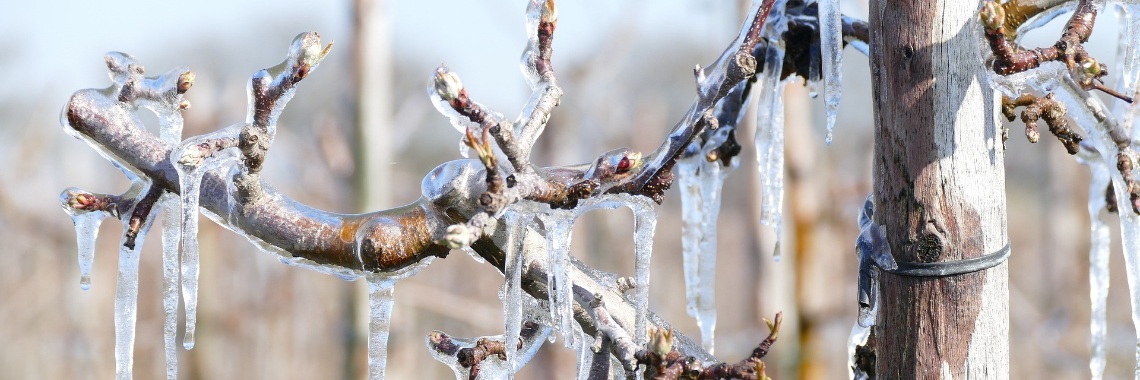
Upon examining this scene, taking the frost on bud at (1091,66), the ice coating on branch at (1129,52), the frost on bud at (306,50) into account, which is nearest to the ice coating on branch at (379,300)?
the frost on bud at (306,50)

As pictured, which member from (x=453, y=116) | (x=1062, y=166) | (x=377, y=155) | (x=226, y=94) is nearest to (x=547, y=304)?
(x=453, y=116)

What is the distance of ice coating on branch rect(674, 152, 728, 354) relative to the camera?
1483 millimetres

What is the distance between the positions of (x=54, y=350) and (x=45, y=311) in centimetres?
31

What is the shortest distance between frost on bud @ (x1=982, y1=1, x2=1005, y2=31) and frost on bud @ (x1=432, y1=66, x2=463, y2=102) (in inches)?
22.3

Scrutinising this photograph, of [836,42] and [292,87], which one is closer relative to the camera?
[292,87]

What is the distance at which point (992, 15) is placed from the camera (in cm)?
97

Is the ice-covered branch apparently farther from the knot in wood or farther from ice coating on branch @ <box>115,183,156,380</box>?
the knot in wood

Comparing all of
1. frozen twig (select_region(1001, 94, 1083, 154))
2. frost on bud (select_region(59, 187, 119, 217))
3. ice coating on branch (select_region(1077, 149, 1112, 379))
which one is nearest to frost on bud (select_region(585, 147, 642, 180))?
frozen twig (select_region(1001, 94, 1083, 154))

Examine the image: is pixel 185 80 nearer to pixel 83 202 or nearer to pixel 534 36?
pixel 83 202

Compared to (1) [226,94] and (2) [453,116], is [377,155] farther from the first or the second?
(2) [453,116]

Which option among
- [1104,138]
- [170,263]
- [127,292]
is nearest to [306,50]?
[170,263]

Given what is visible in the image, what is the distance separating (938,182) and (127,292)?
3.63 feet

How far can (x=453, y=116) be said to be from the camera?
41.6 inches

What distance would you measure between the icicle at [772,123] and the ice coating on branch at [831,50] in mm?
95
